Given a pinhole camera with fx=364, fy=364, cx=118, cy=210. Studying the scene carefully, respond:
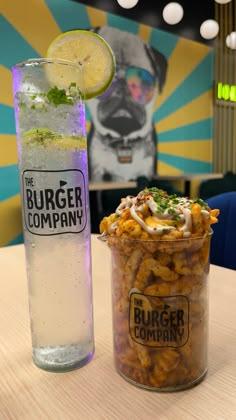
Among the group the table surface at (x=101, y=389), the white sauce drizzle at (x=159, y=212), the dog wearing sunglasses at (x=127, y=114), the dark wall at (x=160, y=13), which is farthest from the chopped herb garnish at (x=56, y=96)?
the dark wall at (x=160, y=13)

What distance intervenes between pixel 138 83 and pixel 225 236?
3.65 m

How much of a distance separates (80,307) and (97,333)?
0.45 feet

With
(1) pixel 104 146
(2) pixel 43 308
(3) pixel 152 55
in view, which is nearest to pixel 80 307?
(2) pixel 43 308

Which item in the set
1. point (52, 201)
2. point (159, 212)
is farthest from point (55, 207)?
point (159, 212)

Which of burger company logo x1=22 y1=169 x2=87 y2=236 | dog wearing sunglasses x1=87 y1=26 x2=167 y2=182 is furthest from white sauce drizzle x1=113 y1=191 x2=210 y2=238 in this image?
dog wearing sunglasses x1=87 y1=26 x2=167 y2=182

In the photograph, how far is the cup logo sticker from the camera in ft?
1.60

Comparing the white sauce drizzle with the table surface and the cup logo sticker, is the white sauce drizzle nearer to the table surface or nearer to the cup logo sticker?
the cup logo sticker

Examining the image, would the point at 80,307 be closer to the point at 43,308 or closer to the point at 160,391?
the point at 43,308

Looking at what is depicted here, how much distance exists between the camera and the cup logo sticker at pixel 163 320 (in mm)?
488

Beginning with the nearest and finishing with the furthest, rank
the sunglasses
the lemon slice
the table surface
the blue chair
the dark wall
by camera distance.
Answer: the table surface → the lemon slice → the blue chair → the dark wall → the sunglasses

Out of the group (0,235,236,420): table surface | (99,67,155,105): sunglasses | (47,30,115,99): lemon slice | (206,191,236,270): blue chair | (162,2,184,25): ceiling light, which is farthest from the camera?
(99,67,155,105): sunglasses

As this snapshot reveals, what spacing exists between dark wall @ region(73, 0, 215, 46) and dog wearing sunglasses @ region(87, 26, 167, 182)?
25 centimetres

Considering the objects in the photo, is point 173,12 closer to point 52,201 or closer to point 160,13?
point 160,13

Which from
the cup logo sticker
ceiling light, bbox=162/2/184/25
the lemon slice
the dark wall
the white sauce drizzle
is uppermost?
the dark wall
